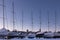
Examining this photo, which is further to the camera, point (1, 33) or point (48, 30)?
point (48, 30)

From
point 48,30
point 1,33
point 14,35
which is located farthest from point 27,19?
point 1,33

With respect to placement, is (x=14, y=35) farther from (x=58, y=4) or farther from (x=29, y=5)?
(x=58, y=4)

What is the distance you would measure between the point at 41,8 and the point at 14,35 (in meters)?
2.32

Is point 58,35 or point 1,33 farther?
point 58,35

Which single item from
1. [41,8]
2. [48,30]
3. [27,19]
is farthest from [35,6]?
[48,30]

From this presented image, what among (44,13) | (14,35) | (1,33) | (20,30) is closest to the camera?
(1,33)

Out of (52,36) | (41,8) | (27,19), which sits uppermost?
(41,8)

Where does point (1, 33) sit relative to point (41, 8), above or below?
below

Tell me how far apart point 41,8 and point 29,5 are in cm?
68

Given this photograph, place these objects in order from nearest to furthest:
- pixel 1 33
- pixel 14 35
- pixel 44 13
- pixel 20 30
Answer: pixel 1 33 < pixel 14 35 < pixel 20 30 < pixel 44 13

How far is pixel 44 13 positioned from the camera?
22.8ft

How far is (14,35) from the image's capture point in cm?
557

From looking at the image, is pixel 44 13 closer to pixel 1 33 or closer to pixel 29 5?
pixel 29 5

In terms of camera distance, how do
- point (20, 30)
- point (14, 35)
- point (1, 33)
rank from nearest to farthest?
point (1, 33)
point (14, 35)
point (20, 30)
